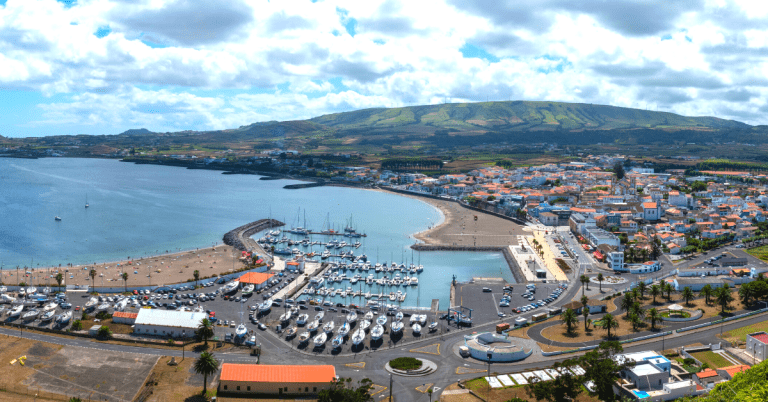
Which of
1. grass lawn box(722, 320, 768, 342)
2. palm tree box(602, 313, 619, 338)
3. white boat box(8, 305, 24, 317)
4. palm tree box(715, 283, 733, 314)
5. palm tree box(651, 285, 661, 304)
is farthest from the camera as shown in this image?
palm tree box(651, 285, 661, 304)

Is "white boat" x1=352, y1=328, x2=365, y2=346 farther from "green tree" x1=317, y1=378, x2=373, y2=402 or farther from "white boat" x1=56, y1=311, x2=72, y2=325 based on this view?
"white boat" x1=56, y1=311, x2=72, y2=325

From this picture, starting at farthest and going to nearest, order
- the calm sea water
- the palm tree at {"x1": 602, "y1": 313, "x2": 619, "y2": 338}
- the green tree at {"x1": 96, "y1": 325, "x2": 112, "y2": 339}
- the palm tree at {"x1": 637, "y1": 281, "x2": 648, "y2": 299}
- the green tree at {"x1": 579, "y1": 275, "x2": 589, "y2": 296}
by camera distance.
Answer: the calm sea water → the green tree at {"x1": 579, "y1": 275, "x2": 589, "y2": 296} → the palm tree at {"x1": 637, "y1": 281, "x2": 648, "y2": 299} → the palm tree at {"x1": 602, "y1": 313, "x2": 619, "y2": 338} → the green tree at {"x1": 96, "y1": 325, "x2": 112, "y2": 339}

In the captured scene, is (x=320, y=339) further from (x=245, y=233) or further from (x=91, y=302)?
(x=245, y=233)

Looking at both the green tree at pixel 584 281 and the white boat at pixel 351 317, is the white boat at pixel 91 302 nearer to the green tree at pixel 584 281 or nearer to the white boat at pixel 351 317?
the white boat at pixel 351 317

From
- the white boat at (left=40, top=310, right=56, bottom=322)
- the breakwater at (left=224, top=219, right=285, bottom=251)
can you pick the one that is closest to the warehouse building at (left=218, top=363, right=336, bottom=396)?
the white boat at (left=40, top=310, right=56, bottom=322)

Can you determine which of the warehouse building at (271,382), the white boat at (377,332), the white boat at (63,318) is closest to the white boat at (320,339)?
the white boat at (377,332)

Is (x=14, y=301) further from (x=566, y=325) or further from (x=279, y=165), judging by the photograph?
(x=279, y=165)
